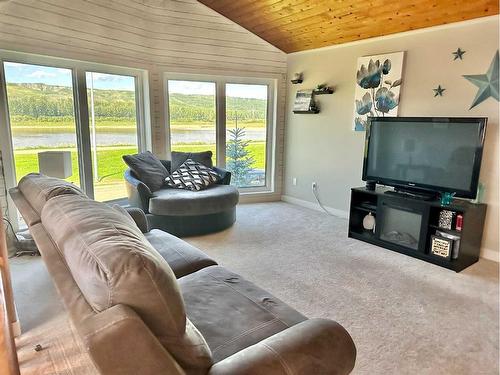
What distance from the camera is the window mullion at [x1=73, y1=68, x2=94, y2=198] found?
379cm

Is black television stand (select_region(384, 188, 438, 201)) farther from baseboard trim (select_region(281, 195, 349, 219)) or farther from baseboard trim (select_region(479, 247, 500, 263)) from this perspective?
baseboard trim (select_region(281, 195, 349, 219))

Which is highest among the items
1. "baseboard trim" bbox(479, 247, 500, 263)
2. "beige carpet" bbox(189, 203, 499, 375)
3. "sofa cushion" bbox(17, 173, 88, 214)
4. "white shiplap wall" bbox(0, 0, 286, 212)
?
"white shiplap wall" bbox(0, 0, 286, 212)

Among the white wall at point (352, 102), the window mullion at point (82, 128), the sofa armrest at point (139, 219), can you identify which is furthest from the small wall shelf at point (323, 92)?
the sofa armrest at point (139, 219)

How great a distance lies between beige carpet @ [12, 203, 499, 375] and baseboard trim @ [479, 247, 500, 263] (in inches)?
3.0

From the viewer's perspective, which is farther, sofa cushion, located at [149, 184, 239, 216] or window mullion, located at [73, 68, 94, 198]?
window mullion, located at [73, 68, 94, 198]

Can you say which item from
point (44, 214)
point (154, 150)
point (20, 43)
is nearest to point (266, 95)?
point (154, 150)

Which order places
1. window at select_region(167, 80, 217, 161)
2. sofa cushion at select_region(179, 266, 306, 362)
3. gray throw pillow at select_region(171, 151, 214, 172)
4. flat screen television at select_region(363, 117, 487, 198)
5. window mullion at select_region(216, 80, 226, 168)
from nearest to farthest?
sofa cushion at select_region(179, 266, 306, 362)
flat screen television at select_region(363, 117, 487, 198)
gray throw pillow at select_region(171, 151, 214, 172)
window at select_region(167, 80, 217, 161)
window mullion at select_region(216, 80, 226, 168)

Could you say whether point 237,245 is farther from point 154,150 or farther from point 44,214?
point 44,214

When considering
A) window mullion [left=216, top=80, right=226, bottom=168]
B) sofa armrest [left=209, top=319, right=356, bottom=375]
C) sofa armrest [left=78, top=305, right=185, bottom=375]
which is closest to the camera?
sofa armrest [left=78, top=305, right=185, bottom=375]

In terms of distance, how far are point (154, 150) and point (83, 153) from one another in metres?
0.94

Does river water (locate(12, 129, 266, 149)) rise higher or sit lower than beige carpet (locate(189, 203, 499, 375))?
higher

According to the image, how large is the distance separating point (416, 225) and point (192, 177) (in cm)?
251

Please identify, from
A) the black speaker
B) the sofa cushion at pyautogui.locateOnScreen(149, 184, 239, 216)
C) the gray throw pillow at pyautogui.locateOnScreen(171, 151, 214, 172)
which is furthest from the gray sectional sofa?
the gray throw pillow at pyautogui.locateOnScreen(171, 151, 214, 172)

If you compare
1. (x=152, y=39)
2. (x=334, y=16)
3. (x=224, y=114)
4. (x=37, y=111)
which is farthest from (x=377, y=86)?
(x=37, y=111)
